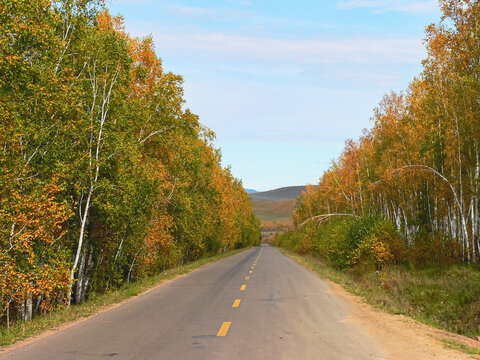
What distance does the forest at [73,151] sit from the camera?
414 inches

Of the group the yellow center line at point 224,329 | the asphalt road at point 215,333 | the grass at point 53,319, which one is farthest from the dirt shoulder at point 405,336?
the grass at point 53,319

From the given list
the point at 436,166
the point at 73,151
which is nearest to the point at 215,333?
the point at 73,151

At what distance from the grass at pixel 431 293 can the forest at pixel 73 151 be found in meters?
9.71

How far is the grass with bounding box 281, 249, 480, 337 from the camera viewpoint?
13648 millimetres

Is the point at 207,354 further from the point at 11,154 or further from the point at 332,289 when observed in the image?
the point at 332,289

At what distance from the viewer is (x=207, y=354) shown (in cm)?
641

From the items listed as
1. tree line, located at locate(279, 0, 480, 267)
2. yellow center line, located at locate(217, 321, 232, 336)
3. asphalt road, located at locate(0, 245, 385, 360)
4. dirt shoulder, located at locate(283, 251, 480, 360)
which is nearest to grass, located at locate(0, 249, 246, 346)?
asphalt road, located at locate(0, 245, 385, 360)

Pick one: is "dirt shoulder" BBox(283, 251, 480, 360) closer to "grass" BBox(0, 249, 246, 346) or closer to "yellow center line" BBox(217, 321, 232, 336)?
"yellow center line" BBox(217, 321, 232, 336)

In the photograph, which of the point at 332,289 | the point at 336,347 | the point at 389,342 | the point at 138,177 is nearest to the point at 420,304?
the point at 332,289

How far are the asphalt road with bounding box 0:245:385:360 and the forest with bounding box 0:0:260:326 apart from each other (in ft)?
9.49

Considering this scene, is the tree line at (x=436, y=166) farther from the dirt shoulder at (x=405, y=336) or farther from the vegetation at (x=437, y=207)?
the dirt shoulder at (x=405, y=336)

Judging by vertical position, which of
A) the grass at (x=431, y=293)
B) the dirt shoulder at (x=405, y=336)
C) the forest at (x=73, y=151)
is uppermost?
the forest at (x=73, y=151)

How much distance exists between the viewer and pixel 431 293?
1739 centimetres

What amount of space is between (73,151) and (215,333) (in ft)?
28.6
